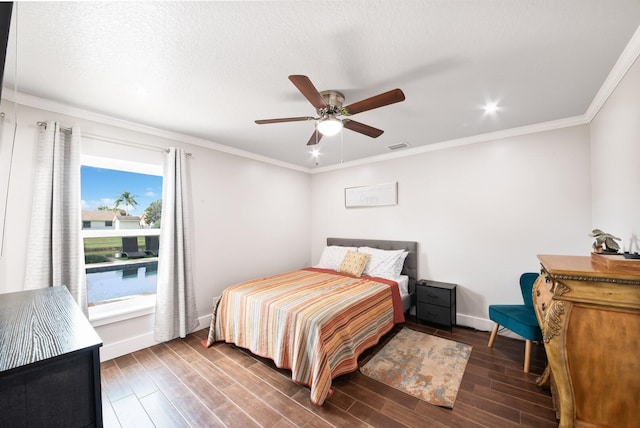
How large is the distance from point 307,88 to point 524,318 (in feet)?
9.25

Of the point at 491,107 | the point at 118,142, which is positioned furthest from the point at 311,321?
the point at 118,142

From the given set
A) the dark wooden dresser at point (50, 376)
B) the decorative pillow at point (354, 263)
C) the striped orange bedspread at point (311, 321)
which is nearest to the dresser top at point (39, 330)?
the dark wooden dresser at point (50, 376)

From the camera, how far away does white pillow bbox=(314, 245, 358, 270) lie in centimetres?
409

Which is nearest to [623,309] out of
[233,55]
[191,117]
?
[233,55]

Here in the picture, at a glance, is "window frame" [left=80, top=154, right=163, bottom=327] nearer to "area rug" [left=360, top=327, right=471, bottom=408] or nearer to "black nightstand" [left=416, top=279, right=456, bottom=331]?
"area rug" [left=360, top=327, right=471, bottom=408]

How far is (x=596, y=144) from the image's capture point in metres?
2.47

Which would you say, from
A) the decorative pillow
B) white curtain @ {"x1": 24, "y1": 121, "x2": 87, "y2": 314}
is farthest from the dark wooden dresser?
the decorative pillow

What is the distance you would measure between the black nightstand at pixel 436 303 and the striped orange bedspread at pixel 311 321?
15.2 inches

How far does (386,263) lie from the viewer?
3662 mm

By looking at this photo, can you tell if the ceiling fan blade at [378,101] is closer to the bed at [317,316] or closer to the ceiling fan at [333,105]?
the ceiling fan at [333,105]

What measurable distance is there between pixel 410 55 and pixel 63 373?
2.29 metres

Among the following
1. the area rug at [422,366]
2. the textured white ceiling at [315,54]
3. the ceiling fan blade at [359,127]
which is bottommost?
the area rug at [422,366]

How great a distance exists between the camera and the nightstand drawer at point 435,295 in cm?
318

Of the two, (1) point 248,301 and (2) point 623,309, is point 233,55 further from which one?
(2) point 623,309
